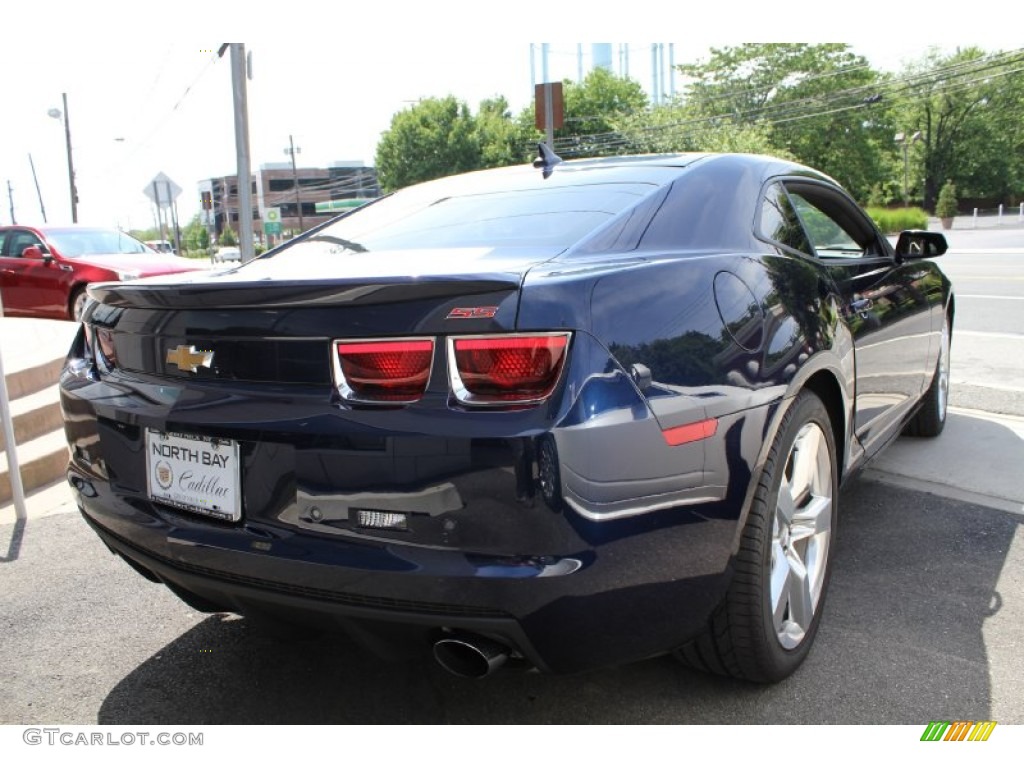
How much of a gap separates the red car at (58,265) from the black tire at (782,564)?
29.1 ft

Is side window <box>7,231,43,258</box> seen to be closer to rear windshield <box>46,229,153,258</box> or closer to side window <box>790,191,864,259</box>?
rear windshield <box>46,229,153,258</box>

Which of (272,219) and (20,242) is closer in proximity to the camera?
(20,242)

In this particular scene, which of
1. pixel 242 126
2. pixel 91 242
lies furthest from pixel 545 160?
pixel 91 242

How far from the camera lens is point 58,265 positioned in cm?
1035

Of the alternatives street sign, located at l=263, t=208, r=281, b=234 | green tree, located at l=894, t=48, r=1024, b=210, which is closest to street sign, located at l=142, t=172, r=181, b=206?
street sign, located at l=263, t=208, r=281, b=234

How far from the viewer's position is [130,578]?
3.30m

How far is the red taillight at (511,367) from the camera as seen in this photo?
1715 mm

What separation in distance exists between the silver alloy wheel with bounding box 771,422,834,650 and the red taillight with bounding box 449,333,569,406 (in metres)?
0.86

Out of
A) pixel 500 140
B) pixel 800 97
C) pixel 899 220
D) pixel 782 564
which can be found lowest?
pixel 782 564

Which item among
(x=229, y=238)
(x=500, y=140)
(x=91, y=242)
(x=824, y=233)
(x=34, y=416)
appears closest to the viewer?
(x=824, y=233)

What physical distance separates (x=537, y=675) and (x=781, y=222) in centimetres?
163

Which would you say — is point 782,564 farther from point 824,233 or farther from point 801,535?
point 824,233

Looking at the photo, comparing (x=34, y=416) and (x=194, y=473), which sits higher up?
(x=194, y=473)

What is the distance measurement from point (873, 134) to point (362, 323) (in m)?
66.1
